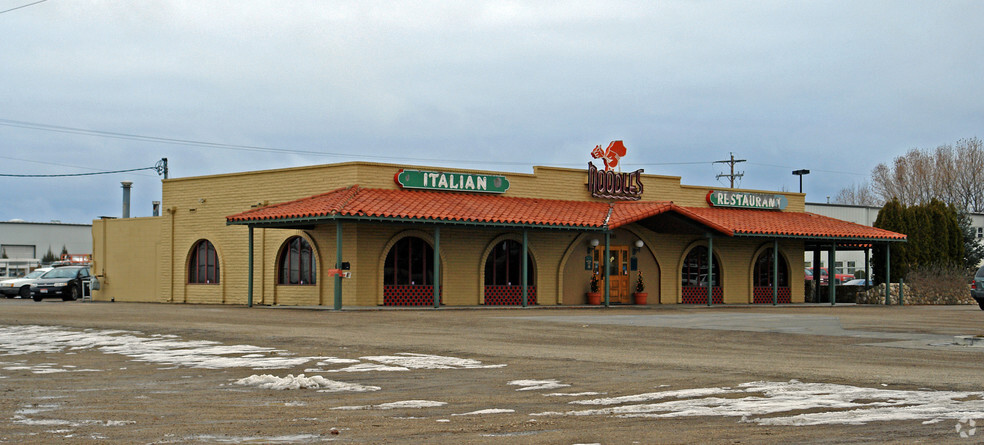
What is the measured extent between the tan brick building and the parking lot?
995 cm

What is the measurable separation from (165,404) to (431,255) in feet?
71.7

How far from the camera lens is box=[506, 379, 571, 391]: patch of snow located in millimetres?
10227

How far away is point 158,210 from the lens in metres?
47.4

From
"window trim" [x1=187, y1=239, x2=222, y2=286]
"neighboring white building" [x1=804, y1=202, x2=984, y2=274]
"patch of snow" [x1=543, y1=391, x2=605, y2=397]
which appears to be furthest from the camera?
"neighboring white building" [x1=804, y1=202, x2=984, y2=274]

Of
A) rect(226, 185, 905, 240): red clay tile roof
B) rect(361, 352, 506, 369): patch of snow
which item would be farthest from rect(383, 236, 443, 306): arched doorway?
rect(361, 352, 506, 369): patch of snow

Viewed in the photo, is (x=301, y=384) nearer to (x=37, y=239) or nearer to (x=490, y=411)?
(x=490, y=411)

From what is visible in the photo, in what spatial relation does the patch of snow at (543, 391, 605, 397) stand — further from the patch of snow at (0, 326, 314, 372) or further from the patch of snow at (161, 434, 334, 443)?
the patch of snow at (0, 326, 314, 372)

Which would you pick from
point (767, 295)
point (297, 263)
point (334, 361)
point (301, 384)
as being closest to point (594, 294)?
point (767, 295)

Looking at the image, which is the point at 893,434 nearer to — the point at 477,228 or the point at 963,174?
the point at 477,228

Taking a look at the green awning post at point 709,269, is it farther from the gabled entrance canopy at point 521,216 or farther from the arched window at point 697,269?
the arched window at point 697,269

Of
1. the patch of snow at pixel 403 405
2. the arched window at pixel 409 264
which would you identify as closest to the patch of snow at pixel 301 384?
the patch of snow at pixel 403 405

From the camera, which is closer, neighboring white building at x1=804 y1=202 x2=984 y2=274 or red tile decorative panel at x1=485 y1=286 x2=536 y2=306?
red tile decorative panel at x1=485 y1=286 x2=536 y2=306

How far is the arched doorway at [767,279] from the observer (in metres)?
37.9

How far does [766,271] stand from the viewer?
38.4 metres
